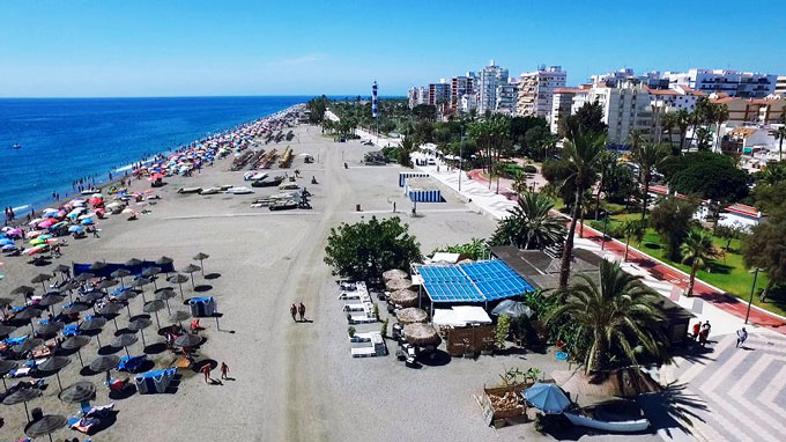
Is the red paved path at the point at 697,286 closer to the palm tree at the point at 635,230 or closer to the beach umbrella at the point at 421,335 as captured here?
the palm tree at the point at 635,230

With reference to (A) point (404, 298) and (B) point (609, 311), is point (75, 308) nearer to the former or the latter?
(A) point (404, 298)

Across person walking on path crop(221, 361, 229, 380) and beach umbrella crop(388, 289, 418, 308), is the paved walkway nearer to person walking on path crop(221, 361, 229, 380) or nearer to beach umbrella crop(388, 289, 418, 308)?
beach umbrella crop(388, 289, 418, 308)

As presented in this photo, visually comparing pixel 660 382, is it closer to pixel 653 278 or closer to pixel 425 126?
pixel 653 278

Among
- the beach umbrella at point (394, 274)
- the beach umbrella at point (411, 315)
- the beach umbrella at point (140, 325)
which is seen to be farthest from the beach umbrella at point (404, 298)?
the beach umbrella at point (140, 325)

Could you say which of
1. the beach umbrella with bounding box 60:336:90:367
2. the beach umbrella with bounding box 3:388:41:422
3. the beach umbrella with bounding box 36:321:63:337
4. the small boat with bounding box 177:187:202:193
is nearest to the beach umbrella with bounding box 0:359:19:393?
the beach umbrella with bounding box 60:336:90:367

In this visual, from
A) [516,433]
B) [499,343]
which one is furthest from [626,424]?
[499,343]

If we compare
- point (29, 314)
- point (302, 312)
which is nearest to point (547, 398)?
point (302, 312)
